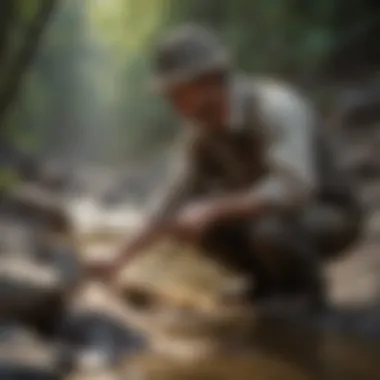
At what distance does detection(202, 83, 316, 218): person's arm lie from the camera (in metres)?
1.10

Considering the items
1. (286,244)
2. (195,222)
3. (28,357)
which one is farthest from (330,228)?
(28,357)

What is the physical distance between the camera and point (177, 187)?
1.17 metres

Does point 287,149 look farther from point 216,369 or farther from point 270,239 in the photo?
point 216,369

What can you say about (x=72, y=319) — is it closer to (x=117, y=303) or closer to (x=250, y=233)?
(x=117, y=303)

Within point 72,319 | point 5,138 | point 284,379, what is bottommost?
point 284,379

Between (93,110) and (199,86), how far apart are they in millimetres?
152

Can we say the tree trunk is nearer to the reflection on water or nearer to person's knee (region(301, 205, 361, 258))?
the reflection on water

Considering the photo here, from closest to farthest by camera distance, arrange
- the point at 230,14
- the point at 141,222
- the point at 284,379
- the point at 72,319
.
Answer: the point at 284,379 → the point at 72,319 → the point at 141,222 → the point at 230,14

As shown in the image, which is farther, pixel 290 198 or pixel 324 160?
pixel 324 160

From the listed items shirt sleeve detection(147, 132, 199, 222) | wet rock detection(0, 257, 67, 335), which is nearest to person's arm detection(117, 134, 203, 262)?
shirt sleeve detection(147, 132, 199, 222)

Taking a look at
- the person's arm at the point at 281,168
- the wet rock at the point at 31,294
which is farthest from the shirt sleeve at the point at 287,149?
the wet rock at the point at 31,294

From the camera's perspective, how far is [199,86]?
1.10 metres

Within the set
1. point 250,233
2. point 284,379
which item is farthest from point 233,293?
point 284,379

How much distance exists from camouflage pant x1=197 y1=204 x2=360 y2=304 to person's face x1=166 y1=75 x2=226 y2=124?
0.43ft
